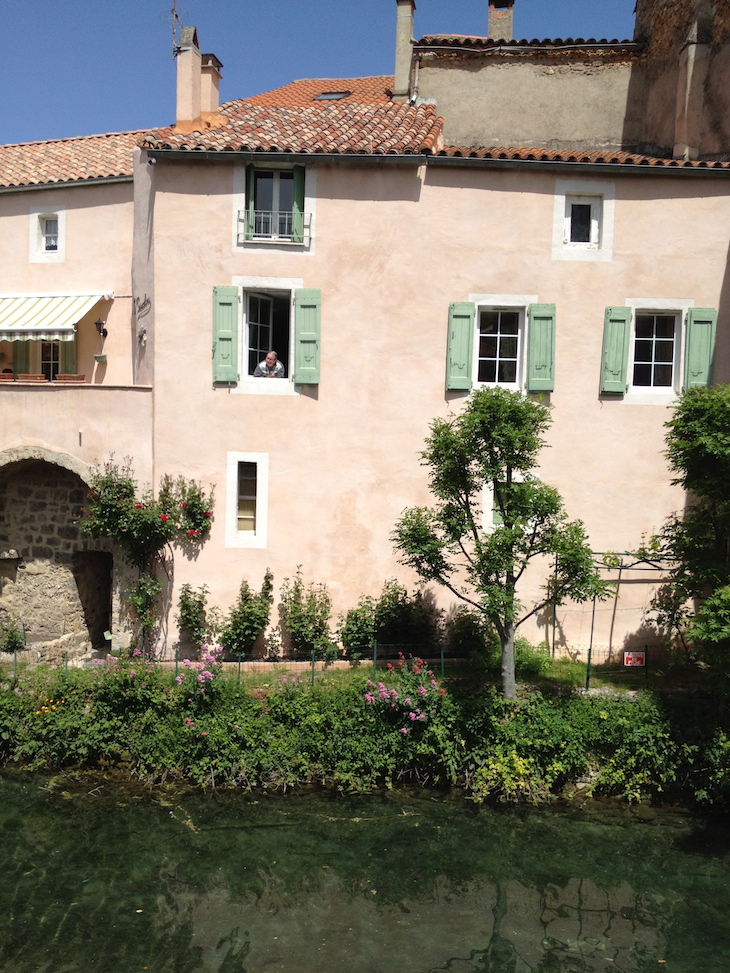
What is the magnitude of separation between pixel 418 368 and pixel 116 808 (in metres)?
9.13

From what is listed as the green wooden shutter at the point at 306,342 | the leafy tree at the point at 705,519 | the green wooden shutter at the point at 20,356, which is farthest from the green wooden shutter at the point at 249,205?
the leafy tree at the point at 705,519

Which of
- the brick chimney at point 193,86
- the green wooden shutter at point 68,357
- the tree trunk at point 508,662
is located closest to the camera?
the tree trunk at point 508,662

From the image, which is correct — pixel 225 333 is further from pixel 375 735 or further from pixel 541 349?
pixel 375 735

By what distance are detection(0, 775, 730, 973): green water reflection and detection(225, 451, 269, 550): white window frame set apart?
4.87m

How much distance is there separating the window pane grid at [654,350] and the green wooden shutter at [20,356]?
12918 mm

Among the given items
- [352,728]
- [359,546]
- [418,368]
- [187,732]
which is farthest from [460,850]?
[418,368]

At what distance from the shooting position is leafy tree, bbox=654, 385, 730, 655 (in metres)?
12.9

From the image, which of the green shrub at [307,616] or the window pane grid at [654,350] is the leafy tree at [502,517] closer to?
the green shrub at [307,616]

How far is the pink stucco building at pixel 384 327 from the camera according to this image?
638 inches

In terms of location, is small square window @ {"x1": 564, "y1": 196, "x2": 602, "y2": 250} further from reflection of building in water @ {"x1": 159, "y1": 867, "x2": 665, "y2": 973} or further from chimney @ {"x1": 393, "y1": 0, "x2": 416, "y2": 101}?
reflection of building in water @ {"x1": 159, "y1": 867, "x2": 665, "y2": 973}

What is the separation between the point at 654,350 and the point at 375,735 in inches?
349

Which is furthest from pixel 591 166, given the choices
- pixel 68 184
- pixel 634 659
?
pixel 68 184

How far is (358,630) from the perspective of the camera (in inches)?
642

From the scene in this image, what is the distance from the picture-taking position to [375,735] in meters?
13.8
